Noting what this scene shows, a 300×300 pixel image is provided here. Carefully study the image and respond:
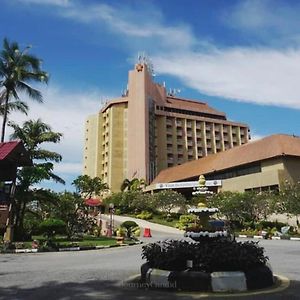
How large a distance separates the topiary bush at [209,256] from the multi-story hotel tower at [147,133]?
77539 millimetres

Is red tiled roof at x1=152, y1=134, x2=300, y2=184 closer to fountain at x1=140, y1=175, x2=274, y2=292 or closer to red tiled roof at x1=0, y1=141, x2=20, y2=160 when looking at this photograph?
red tiled roof at x1=0, y1=141, x2=20, y2=160

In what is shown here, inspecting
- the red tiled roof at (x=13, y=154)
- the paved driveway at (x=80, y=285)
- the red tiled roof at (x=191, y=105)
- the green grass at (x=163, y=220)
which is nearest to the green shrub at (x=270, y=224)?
the green grass at (x=163, y=220)

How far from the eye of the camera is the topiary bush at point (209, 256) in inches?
327

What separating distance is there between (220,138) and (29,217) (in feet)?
242

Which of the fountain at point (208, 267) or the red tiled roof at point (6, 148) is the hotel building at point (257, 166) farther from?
the fountain at point (208, 267)

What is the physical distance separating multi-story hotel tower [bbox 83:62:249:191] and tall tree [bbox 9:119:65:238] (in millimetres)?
56800

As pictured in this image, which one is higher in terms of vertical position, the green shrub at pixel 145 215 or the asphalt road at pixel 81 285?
the green shrub at pixel 145 215

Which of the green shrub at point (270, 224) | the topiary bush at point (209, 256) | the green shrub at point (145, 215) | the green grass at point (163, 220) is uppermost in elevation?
the green shrub at point (145, 215)

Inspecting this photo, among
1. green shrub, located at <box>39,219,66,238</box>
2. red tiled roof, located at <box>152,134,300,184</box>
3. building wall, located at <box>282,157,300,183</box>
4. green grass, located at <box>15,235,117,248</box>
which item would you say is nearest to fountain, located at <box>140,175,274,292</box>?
green grass, located at <box>15,235,117,248</box>

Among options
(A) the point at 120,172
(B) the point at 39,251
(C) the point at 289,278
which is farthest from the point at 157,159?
(C) the point at 289,278

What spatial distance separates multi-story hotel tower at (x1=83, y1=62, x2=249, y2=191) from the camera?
91.1m

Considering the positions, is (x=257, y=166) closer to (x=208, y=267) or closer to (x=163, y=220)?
(x=163, y=220)

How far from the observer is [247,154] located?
59.6 meters

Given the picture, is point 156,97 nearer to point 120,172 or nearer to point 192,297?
point 120,172
